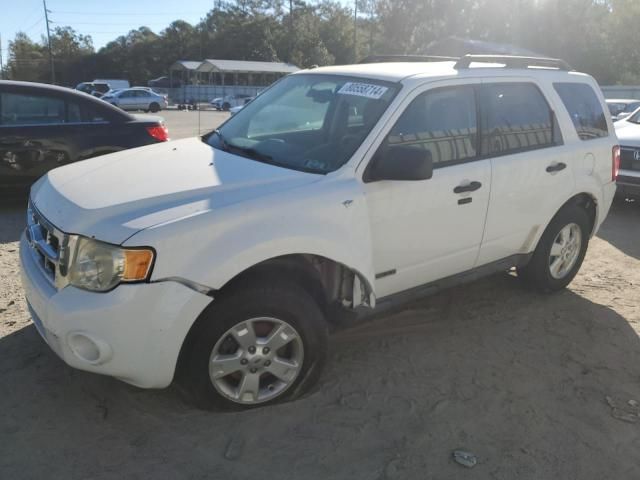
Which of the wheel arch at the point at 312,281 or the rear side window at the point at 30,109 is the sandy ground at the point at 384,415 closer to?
the wheel arch at the point at 312,281

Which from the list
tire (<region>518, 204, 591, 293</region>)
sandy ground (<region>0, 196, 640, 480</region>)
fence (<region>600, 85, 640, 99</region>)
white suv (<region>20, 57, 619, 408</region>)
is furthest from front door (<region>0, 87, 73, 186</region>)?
fence (<region>600, 85, 640, 99</region>)

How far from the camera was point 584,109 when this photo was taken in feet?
15.7

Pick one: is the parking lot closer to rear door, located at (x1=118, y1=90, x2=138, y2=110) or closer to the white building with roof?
rear door, located at (x1=118, y1=90, x2=138, y2=110)

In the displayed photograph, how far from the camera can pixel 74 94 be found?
720 centimetres

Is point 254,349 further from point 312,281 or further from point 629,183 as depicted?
point 629,183

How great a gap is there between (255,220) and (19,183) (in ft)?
17.0

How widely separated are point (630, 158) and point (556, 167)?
4.50 m

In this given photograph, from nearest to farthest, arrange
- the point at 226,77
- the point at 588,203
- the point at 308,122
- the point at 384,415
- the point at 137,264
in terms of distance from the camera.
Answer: the point at 137,264, the point at 384,415, the point at 308,122, the point at 588,203, the point at 226,77

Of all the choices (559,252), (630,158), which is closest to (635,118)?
(630,158)

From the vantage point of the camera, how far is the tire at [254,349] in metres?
2.82

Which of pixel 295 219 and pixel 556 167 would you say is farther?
pixel 556 167

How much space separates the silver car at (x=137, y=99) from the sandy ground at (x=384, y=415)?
124 ft

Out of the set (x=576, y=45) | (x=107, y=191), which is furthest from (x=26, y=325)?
(x=576, y=45)

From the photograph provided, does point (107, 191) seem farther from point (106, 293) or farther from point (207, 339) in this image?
point (207, 339)
